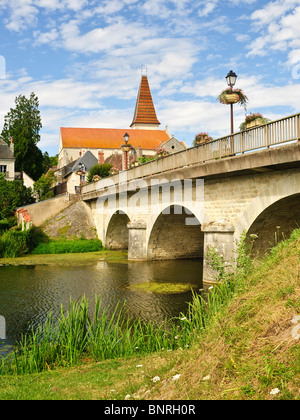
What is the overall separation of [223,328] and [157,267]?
44.4ft

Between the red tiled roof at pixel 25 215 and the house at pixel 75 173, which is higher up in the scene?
the house at pixel 75 173

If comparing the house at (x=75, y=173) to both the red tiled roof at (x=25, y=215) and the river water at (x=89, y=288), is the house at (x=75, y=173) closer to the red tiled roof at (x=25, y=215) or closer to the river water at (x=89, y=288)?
the red tiled roof at (x=25, y=215)

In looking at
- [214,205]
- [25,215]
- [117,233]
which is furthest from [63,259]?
[214,205]

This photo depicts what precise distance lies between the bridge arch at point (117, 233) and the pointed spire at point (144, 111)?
56.8 metres

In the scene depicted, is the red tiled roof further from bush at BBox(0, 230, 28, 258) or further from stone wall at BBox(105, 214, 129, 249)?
stone wall at BBox(105, 214, 129, 249)

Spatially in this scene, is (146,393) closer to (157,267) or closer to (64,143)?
(157,267)

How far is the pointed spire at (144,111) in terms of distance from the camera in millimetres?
80875

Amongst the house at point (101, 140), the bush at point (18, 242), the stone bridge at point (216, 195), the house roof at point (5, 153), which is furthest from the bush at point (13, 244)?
the house at point (101, 140)

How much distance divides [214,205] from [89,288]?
4.81 meters

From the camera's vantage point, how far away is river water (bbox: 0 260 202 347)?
410 inches

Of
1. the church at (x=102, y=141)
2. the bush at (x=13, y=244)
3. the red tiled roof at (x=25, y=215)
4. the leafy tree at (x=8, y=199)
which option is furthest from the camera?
the church at (x=102, y=141)

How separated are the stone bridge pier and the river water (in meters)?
1.17

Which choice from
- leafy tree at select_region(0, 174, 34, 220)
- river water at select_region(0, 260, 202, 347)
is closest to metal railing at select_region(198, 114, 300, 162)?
river water at select_region(0, 260, 202, 347)

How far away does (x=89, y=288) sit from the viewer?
13.8 metres
